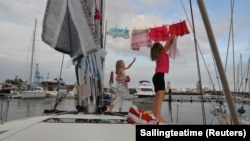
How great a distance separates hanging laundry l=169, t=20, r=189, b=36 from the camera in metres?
5.60

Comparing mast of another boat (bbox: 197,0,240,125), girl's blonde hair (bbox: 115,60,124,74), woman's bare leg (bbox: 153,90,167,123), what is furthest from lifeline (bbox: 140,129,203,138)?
girl's blonde hair (bbox: 115,60,124,74)

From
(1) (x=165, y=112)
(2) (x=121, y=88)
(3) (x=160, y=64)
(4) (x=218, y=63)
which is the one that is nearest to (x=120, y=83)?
(2) (x=121, y=88)

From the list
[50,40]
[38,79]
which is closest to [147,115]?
[50,40]

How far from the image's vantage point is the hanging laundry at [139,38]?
11.9 meters

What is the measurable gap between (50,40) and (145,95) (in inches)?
2036

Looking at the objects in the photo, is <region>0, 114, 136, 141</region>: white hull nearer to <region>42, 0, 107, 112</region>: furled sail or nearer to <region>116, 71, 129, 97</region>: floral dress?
<region>42, 0, 107, 112</region>: furled sail

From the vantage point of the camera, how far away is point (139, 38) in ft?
41.5

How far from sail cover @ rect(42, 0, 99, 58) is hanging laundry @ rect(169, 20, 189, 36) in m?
2.86

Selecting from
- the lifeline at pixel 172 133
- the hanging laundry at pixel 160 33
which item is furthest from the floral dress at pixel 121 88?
the lifeline at pixel 172 133

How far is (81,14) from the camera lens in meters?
2.98

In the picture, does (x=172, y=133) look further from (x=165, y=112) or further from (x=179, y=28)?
(x=165, y=112)

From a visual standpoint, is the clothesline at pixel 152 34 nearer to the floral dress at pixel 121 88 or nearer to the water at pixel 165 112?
the floral dress at pixel 121 88

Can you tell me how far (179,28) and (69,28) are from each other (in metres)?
3.09

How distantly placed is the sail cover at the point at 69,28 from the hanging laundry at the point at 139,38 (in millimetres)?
8722
